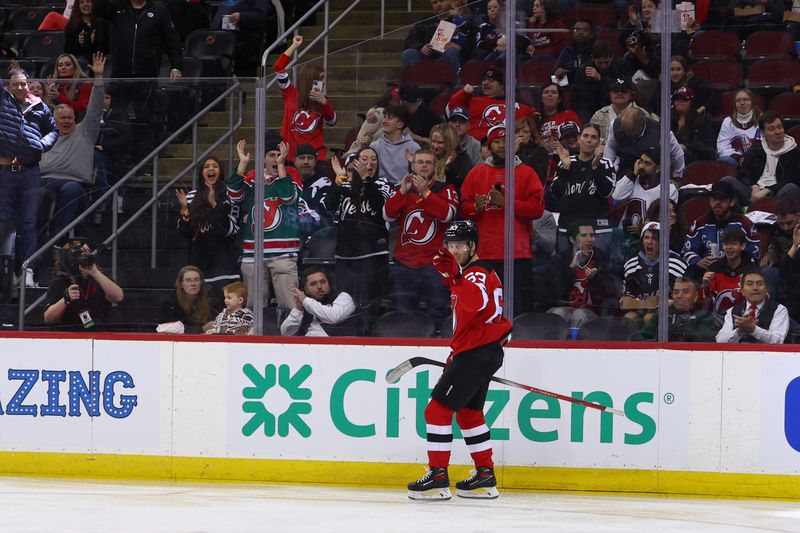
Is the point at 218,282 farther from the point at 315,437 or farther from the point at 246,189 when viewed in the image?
the point at 315,437

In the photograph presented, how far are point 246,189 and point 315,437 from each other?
1.43 meters

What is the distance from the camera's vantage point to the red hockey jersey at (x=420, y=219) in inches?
281

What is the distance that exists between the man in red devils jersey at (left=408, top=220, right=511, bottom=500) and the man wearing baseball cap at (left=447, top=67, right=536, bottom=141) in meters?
0.66

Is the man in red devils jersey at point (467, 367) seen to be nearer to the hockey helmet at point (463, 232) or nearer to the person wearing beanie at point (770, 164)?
the hockey helmet at point (463, 232)

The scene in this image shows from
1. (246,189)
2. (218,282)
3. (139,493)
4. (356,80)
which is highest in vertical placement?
(356,80)

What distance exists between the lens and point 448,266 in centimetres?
664

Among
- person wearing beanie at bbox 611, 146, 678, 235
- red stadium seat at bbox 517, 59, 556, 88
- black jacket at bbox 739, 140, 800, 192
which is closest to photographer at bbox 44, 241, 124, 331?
red stadium seat at bbox 517, 59, 556, 88

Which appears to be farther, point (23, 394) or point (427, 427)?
point (23, 394)

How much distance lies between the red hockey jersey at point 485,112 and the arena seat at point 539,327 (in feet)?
3.32

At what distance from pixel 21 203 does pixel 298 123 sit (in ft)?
5.51

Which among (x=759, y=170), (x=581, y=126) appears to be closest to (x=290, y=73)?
(x=581, y=126)

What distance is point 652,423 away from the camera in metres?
7.06

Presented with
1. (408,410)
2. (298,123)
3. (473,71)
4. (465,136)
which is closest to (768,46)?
(473,71)

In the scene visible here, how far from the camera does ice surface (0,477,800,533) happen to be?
5887 mm
